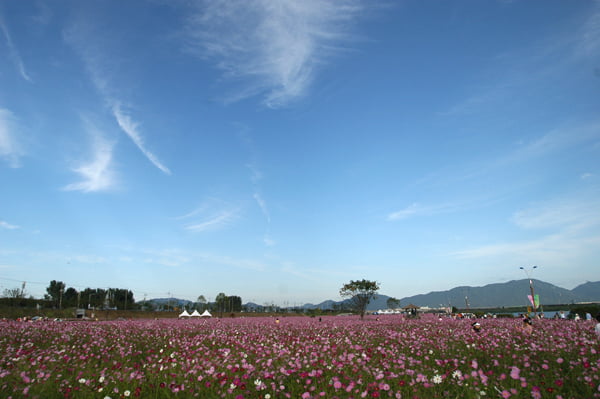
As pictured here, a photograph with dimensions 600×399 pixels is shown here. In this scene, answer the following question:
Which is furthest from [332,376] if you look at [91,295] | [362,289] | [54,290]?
[54,290]

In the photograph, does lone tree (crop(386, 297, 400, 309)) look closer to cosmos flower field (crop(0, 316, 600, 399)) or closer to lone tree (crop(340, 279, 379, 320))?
lone tree (crop(340, 279, 379, 320))

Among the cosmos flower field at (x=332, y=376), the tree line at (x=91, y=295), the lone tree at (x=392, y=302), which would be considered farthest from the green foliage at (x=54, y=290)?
the cosmos flower field at (x=332, y=376)

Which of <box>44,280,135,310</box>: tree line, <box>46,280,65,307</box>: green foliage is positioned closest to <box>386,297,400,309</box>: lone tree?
<box>44,280,135,310</box>: tree line

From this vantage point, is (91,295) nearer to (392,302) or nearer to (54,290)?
(54,290)

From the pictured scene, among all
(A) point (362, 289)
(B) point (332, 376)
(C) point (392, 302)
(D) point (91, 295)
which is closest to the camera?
(B) point (332, 376)

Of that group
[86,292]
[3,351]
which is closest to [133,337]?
[3,351]

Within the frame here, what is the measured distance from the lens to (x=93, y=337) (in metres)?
12.8

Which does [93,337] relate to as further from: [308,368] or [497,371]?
[497,371]

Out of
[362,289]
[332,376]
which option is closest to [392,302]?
[362,289]

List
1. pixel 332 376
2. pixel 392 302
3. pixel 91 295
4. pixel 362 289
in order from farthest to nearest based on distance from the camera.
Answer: pixel 392 302 → pixel 91 295 → pixel 362 289 → pixel 332 376

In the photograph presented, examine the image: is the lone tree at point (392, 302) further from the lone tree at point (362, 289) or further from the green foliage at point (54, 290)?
the green foliage at point (54, 290)

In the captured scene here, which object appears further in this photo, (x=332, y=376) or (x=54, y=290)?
(x=54, y=290)

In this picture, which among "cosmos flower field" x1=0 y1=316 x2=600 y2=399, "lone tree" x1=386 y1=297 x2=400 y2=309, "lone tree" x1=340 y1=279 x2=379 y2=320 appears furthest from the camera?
"lone tree" x1=386 y1=297 x2=400 y2=309

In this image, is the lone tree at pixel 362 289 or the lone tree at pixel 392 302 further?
the lone tree at pixel 392 302
